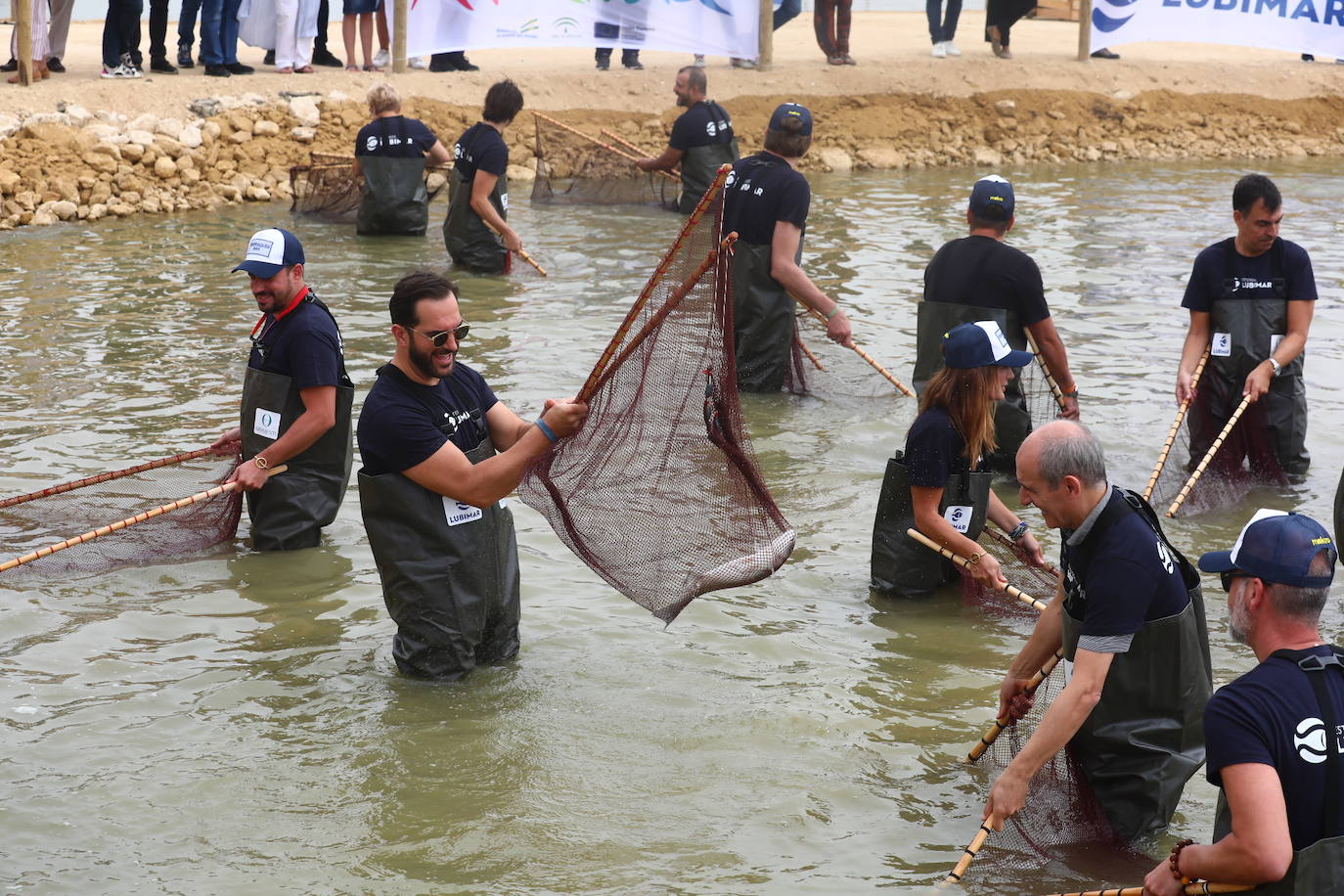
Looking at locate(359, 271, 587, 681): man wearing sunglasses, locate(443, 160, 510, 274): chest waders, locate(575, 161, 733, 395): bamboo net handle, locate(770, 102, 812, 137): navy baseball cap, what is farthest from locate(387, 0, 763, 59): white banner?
locate(575, 161, 733, 395): bamboo net handle

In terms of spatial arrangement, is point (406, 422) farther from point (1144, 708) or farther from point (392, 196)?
point (392, 196)

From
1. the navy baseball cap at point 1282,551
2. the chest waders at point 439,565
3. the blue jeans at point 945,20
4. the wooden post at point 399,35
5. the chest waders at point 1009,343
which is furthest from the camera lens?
the blue jeans at point 945,20

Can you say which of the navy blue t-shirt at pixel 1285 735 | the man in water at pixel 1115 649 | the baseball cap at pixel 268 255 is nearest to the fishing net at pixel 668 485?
the man in water at pixel 1115 649

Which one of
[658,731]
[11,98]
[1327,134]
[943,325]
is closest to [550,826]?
[658,731]

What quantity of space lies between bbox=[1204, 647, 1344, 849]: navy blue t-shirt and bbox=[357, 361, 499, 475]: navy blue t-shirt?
301 centimetres

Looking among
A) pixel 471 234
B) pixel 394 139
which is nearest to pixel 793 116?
pixel 471 234

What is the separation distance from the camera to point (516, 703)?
6133 millimetres

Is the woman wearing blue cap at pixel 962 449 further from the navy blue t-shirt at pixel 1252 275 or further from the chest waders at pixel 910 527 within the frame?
the navy blue t-shirt at pixel 1252 275

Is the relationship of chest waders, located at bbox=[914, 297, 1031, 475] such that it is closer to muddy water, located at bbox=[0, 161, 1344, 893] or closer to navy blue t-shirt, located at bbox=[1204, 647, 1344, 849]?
muddy water, located at bbox=[0, 161, 1344, 893]

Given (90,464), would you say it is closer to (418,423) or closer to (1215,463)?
(418,423)

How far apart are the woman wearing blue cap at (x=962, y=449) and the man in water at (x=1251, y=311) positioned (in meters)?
2.17

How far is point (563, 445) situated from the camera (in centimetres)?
582

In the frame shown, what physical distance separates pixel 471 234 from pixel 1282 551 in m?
10.5

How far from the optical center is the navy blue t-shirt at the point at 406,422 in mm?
5613
